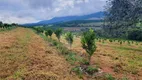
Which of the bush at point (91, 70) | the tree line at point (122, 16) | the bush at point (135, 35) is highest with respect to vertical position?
the tree line at point (122, 16)

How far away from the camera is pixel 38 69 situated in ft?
75.0

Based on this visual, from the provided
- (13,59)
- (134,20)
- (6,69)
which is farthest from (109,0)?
(6,69)

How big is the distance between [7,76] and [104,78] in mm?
7916

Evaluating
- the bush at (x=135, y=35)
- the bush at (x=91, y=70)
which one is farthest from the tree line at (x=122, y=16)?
the bush at (x=135, y=35)

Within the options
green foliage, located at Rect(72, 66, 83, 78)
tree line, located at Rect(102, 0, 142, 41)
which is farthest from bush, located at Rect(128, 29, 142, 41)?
green foliage, located at Rect(72, 66, 83, 78)

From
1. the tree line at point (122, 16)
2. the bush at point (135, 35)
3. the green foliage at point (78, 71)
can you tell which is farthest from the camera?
the bush at point (135, 35)

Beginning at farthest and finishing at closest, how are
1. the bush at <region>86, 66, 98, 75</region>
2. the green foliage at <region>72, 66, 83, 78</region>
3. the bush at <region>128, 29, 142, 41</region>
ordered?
the bush at <region>128, 29, 142, 41</region>, the bush at <region>86, 66, 98, 75</region>, the green foliage at <region>72, 66, 83, 78</region>

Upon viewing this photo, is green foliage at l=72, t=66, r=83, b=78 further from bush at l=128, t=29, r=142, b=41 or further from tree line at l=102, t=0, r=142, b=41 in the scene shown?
bush at l=128, t=29, r=142, b=41

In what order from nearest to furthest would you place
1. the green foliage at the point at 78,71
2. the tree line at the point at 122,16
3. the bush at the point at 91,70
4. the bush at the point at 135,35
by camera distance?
the green foliage at the point at 78,71 → the bush at the point at 91,70 → the tree line at the point at 122,16 → the bush at the point at 135,35

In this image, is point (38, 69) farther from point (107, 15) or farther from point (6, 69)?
point (107, 15)

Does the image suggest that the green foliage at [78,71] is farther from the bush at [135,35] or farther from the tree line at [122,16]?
the bush at [135,35]

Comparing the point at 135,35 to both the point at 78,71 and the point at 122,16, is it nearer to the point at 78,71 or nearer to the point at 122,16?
the point at 122,16

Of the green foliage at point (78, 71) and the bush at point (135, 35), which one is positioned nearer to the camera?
the green foliage at point (78, 71)

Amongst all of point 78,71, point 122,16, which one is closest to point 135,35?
point 122,16
